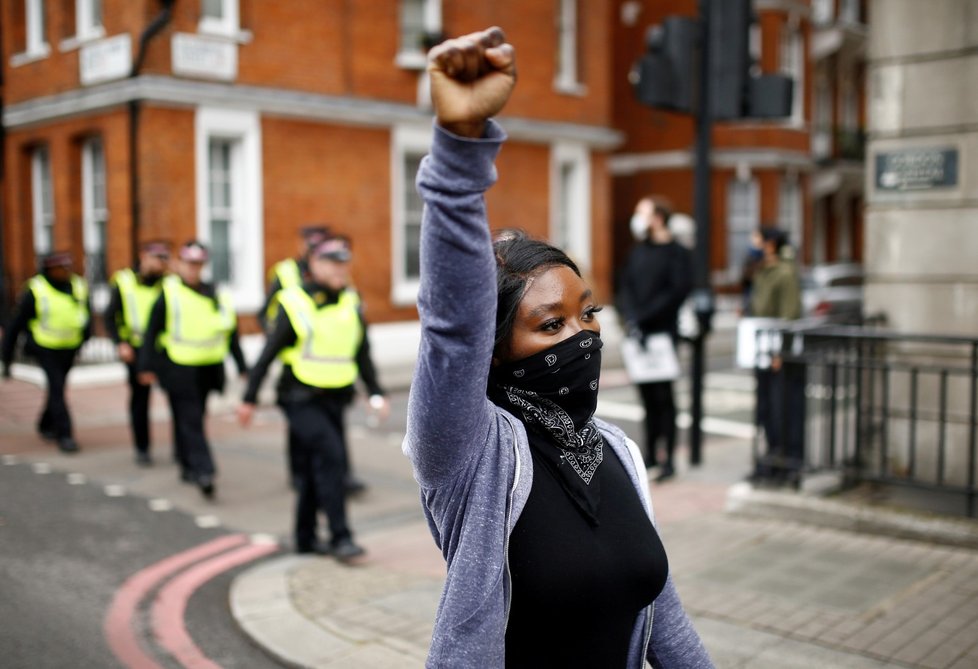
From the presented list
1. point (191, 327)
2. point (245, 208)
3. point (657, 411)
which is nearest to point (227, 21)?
point (245, 208)

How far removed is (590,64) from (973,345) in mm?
16958

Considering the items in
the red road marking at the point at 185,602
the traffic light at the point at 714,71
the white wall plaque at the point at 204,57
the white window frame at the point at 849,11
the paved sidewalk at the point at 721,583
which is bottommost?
the red road marking at the point at 185,602

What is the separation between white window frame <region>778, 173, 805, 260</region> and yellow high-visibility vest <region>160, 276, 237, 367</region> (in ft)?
73.7

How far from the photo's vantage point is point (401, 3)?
17.8 meters

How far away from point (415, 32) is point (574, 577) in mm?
17429

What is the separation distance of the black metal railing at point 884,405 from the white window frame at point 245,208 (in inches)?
414

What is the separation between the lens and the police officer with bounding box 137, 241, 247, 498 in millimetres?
8070

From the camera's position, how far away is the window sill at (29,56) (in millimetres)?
17078

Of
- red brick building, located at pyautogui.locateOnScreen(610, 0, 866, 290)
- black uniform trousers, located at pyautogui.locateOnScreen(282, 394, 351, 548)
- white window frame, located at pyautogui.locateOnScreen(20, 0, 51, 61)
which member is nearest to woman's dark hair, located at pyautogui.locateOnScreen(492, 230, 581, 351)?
black uniform trousers, located at pyautogui.locateOnScreen(282, 394, 351, 548)

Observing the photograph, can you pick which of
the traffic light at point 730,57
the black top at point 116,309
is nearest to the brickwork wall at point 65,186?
the black top at point 116,309

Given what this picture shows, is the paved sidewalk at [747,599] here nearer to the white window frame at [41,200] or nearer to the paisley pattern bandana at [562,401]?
the paisley pattern bandana at [562,401]

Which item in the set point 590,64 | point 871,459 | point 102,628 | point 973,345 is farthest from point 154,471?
point 590,64

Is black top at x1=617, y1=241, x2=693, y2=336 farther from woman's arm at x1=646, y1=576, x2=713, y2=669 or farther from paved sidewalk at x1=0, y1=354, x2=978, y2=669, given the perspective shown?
woman's arm at x1=646, y1=576, x2=713, y2=669

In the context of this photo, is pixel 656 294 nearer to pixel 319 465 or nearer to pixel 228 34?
pixel 319 465
